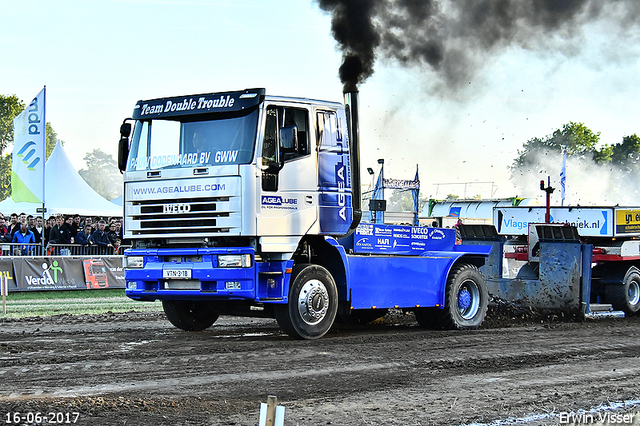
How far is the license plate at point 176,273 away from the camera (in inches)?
409

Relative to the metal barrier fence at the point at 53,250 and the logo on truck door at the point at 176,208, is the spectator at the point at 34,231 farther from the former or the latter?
the logo on truck door at the point at 176,208

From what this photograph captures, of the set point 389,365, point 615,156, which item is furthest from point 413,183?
point 615,156

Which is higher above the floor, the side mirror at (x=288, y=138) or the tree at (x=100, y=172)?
the tree at (x=100, y=172)

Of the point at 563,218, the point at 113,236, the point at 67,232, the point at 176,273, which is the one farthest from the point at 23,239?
the point at 563,218

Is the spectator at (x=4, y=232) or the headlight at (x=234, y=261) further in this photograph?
the spectator at (x=4, y=232)

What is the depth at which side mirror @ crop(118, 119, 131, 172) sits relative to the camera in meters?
11.1

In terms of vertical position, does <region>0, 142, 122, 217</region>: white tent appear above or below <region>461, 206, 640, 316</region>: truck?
above

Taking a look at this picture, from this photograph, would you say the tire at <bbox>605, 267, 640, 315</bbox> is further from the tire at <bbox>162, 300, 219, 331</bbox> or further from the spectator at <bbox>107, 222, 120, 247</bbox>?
the spectator at <bbox>107, 222, 120, 247</bbox>

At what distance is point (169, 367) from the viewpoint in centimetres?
832

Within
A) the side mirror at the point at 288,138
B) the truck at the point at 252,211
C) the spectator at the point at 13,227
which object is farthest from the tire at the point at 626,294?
the spectator at the point at 13,227

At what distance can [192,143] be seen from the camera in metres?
10.6

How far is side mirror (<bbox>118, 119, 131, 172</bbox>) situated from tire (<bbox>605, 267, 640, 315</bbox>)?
9.97 m

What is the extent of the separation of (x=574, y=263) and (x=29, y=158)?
45.0ft

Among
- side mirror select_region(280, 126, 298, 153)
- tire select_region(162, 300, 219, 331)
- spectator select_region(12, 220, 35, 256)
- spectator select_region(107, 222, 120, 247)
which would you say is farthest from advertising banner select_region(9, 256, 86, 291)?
side mirror select_region(280, 126, 298, 153)
